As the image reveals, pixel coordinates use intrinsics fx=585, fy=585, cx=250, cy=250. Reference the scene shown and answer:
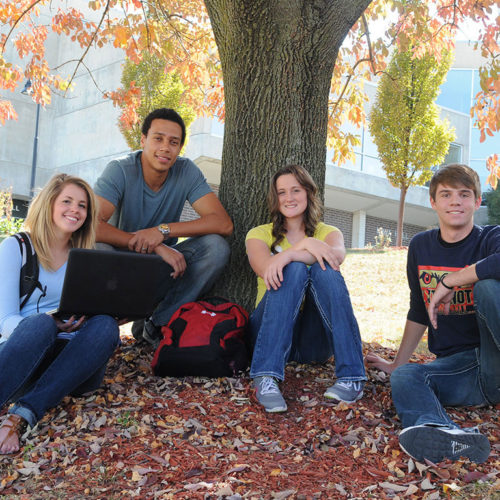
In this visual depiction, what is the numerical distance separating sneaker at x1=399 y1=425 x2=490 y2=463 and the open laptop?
5.63ft

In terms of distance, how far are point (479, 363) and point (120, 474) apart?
6.87 ft

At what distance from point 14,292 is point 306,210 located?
199 centimetres

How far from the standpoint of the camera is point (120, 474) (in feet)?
9.37

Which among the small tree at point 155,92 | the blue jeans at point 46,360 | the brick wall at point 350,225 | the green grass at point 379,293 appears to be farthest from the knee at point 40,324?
the brick wall at point 350,225

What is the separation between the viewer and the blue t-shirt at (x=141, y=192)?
178 inches

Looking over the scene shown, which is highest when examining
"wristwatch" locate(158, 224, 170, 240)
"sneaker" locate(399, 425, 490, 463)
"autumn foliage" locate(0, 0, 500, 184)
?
"autumn foliage" locate(0, 0, 500, 184)

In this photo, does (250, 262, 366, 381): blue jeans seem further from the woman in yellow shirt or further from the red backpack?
the red backpack

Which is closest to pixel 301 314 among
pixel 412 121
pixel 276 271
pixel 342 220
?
pixel 276 271

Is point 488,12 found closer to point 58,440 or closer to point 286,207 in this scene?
point 286,207

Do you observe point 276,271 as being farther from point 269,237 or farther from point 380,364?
point 380,364

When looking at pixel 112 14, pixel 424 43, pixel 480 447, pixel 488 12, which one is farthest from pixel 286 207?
pixel 112 14

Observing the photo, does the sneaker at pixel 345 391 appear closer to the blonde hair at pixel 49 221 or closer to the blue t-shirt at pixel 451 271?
the blue t-shirt at pixel 451 271

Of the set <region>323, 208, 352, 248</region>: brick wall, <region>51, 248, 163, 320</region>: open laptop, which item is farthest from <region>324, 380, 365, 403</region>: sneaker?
<region>323, 208, 352, 248</region>: brick wall

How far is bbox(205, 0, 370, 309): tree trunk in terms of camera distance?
14.6 ft
